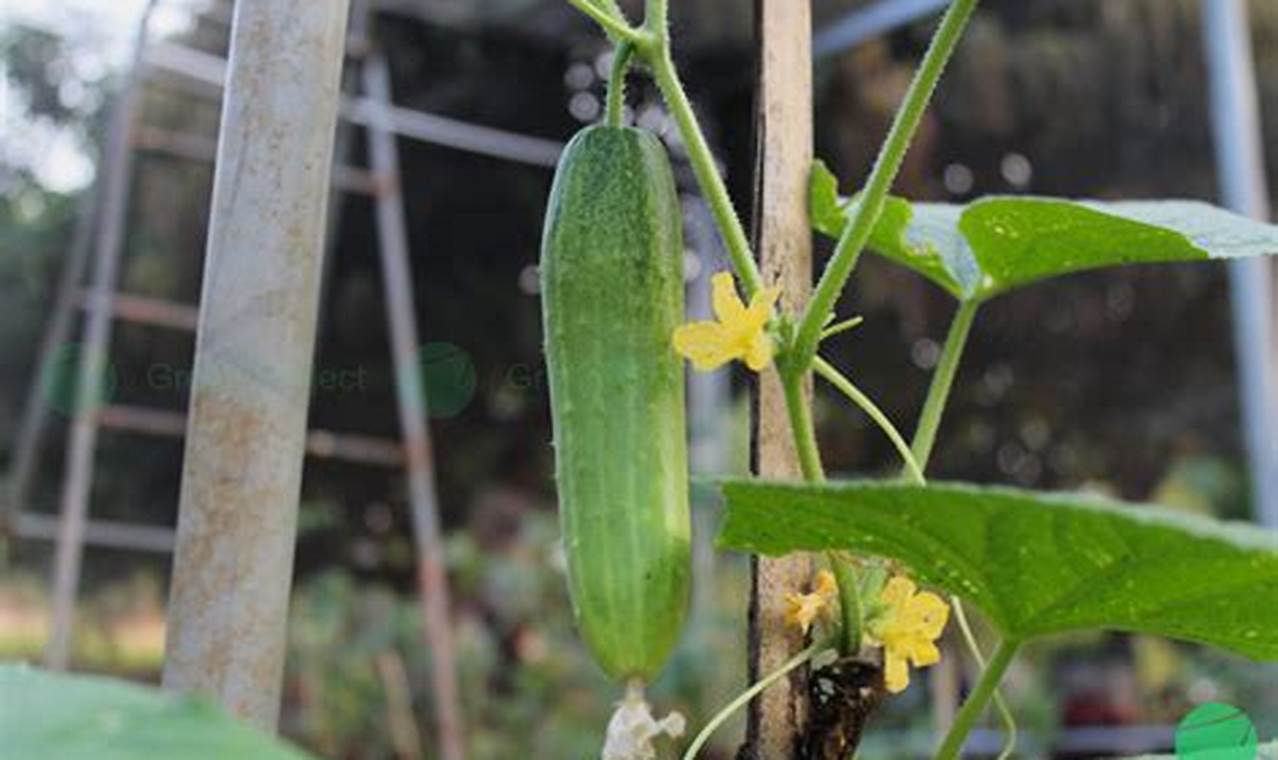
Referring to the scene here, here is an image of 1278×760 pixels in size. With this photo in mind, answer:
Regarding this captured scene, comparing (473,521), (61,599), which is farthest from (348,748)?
(61,599)

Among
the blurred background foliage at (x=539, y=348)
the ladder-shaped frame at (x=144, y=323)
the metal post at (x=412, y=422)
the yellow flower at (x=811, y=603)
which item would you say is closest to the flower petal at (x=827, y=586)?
the yellow flower at (x=811, y=603)

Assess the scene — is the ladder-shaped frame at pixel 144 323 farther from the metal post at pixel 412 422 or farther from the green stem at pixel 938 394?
the green stem at pixel 938 394

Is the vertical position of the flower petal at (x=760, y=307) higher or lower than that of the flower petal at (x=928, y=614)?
higher

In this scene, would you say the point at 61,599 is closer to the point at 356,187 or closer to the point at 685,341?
the point at 356,187

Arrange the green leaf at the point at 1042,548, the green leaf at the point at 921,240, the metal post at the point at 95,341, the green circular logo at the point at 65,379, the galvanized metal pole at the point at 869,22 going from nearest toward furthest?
1. the green leaf at the point at 1042,548
2. the green leaf at the point at 921,240
3. the metal post at the point at 95,341
4. the green circular logo at the point at 65,379
5. the galvanized metal pole at the point at 869,22

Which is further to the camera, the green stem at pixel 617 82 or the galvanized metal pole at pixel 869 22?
the galvanized metal pole at pixel 869 22

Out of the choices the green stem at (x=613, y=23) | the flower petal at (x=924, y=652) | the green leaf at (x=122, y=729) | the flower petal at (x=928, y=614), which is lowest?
the green leaf at (x=122, y=729)
